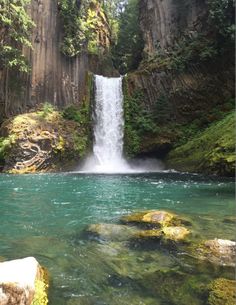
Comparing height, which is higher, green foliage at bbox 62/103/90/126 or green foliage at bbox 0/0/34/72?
green foliage at bbox 0/0/34/72

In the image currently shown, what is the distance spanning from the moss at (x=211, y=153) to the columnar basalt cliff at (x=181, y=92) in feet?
7.70

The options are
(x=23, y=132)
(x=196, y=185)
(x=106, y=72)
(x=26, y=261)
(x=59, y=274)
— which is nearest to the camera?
(x=26, y=261)

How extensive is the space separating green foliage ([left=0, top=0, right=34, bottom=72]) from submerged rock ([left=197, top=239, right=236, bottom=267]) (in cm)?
2128

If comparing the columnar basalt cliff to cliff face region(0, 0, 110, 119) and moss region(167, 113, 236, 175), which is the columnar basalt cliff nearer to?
moss region(167, 113, 236, 175)

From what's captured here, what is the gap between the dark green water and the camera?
5098 mm

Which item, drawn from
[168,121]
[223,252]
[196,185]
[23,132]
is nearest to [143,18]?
[168,121]

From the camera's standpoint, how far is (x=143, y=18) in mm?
33125

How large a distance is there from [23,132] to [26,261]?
19.7 meters

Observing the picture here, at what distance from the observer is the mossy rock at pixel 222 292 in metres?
4.59

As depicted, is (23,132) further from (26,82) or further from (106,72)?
(106,72)

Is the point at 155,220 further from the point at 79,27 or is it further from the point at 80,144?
the point at 79,27

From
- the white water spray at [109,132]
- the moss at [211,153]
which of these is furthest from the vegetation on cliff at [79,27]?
the moss at [211,153]

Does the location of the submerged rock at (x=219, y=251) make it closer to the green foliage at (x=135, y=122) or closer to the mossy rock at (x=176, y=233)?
the mossy rock at (x=176, y=233)

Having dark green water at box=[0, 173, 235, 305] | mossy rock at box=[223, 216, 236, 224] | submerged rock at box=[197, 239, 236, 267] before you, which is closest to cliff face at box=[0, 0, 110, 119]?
dark green water at box=[0, 173, 235, 305]
